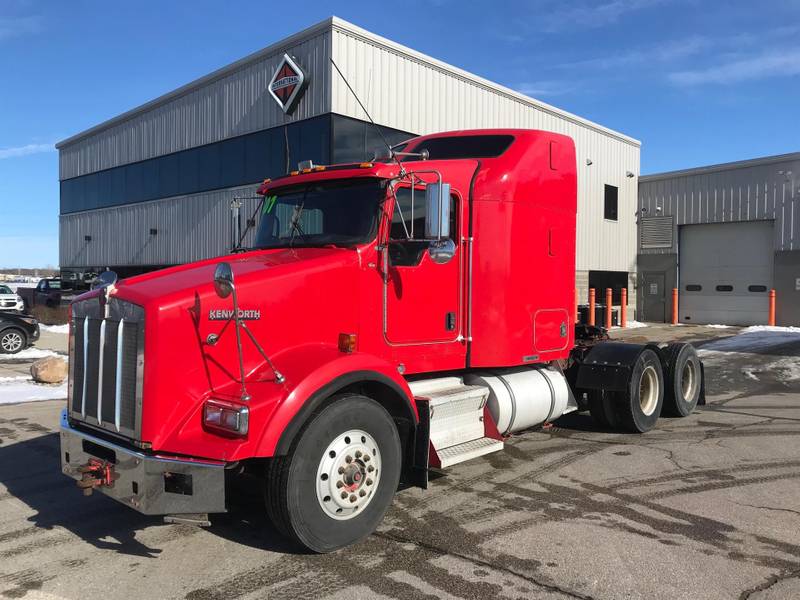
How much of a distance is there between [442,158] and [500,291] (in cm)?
145

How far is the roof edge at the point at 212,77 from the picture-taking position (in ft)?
51.7

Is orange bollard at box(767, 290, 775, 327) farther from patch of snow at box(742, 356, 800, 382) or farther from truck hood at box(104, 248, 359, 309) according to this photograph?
truck hood at box(104, 248, 359, 309)

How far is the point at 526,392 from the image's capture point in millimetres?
6320

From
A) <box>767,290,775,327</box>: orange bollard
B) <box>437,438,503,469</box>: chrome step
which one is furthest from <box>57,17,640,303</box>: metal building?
<box>437,438,503,469</box>: chrome step

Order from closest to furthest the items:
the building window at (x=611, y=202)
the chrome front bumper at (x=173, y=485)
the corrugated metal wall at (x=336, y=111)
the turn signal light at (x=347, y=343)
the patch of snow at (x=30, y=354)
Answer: the chrome front bumper at (x=173, y=485) < the turn signal light at (x=347, y=343) < the patch of snow at (x=30, y=354) < the corrugated metal wall at (x=336, y=111) < the building window at (x=611, y=202)

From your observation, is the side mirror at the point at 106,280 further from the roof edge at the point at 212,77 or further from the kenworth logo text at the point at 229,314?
the roof edge at the point at 212,77

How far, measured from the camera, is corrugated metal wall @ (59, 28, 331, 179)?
16.0m

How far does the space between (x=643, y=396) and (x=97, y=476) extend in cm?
640

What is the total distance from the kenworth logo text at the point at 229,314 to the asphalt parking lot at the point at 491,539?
5.02ft

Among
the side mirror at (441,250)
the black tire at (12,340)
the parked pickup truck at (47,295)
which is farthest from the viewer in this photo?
the parked pickup truck at (47,295)

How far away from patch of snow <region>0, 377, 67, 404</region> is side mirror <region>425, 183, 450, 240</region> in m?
7.89

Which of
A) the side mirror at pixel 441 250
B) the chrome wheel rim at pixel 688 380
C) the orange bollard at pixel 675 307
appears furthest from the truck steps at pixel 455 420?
the orange bollard at pixel 675 307

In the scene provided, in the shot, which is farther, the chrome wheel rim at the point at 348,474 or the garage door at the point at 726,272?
the garage door at the point at 726,272

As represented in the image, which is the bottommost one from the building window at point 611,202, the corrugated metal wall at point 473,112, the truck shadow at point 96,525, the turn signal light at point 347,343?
the truck shadow at point 96,525
